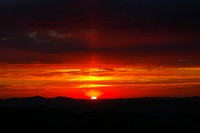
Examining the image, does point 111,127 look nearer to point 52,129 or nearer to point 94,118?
point 94,118

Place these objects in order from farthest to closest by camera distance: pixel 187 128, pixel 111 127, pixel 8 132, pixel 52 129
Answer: pixel 187 128
pixel 111 127
pixel 52 129
pixel 8 132

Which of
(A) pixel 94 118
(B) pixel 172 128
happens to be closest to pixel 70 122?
(A) pixel 94 118

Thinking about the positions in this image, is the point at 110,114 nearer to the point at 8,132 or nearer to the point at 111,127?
the point at 111,127

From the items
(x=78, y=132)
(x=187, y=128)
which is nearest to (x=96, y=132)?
(x=78, y=132)

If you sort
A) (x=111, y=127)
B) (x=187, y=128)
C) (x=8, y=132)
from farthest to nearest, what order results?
(x=187, y=128), (x=111, y=127), (x=8, y=132)

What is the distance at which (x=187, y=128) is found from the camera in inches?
Answer: 4304

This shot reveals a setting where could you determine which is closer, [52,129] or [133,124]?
[52,129]

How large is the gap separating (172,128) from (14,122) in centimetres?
4745

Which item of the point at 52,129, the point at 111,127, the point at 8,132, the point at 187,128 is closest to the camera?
the point at 8,132

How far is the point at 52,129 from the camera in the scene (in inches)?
3767

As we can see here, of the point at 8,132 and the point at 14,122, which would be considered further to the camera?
the point at 14,122

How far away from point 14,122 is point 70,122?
600 inches

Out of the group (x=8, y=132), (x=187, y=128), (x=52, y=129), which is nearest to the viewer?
(x=8, y=132)

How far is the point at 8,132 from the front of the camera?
89.1 meters
